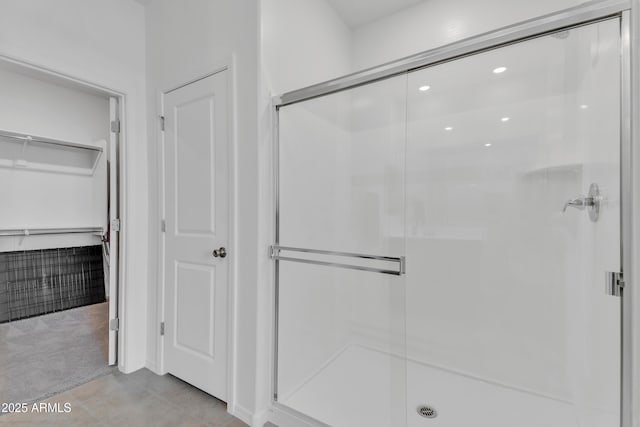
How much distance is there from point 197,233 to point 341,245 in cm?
98

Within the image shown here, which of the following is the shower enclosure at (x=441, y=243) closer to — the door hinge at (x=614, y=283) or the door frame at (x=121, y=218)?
the door hinge at (x=614, y=283)

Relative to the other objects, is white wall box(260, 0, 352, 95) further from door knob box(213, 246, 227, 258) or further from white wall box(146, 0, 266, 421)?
door knob box(213, 246, 227, 258)

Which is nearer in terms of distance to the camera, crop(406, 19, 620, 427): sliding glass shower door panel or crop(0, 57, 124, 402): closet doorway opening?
crop(406, 19, 620, 427): sliding glass shower door panel

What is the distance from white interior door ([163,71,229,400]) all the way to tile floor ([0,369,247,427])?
86 mm

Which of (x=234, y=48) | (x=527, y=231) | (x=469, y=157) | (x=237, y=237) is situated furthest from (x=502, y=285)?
(x=234, y=48)

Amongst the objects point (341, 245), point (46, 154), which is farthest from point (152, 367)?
point (46, 154)

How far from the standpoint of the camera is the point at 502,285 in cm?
194

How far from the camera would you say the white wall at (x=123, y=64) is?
71.2 inches

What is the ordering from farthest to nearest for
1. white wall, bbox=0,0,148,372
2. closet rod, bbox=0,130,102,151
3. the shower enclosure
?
closet rod, bbox=0,130,102,151 < white wall, bbox=0,0,148,372 < the shower enclosure

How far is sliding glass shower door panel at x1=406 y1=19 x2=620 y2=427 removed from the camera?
1389mm

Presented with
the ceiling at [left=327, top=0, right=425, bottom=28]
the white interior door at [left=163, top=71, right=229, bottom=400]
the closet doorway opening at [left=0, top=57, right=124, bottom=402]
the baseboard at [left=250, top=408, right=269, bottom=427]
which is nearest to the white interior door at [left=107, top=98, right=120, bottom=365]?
the closet doorway opening at [left=0, top=57, right=124, bottom=402]

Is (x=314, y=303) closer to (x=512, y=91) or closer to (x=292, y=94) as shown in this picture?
(x=292, y=94)

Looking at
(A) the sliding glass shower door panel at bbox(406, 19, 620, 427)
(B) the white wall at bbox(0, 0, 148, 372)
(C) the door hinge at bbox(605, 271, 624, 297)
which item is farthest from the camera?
(B) the white wall at bbox(0, 0, 148, 372)

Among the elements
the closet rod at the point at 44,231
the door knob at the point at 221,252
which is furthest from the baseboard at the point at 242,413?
the closet rod at the point at 44,231
